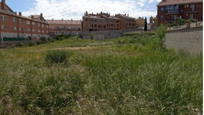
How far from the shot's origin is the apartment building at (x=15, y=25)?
136ft

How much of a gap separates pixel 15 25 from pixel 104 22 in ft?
144

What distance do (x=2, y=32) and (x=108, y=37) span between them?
29.7 m

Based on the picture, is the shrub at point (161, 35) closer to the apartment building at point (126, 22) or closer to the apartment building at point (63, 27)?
the apartment building at point (63, 27)

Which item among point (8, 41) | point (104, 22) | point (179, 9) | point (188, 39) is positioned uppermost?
point (104, 22)

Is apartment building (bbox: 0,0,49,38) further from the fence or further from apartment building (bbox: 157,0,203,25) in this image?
apartment building (bbox: 157,0,203,25)

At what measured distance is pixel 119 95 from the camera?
14.8 ft

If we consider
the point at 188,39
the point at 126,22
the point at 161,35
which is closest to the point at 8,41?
the point at 161,35

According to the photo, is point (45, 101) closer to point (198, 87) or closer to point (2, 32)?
point (198, 87)

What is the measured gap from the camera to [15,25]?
152 ft

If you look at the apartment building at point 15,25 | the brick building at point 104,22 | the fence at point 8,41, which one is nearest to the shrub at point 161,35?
the fence at point 8,41

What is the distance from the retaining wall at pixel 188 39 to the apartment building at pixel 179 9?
116ft

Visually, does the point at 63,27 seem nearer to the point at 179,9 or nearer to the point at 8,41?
the point at 8,41

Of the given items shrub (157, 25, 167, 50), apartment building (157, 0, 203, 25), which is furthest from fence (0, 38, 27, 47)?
apartment building (157, 0, 203, 25)

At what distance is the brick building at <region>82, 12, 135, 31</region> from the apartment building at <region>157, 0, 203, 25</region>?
1232 inches
